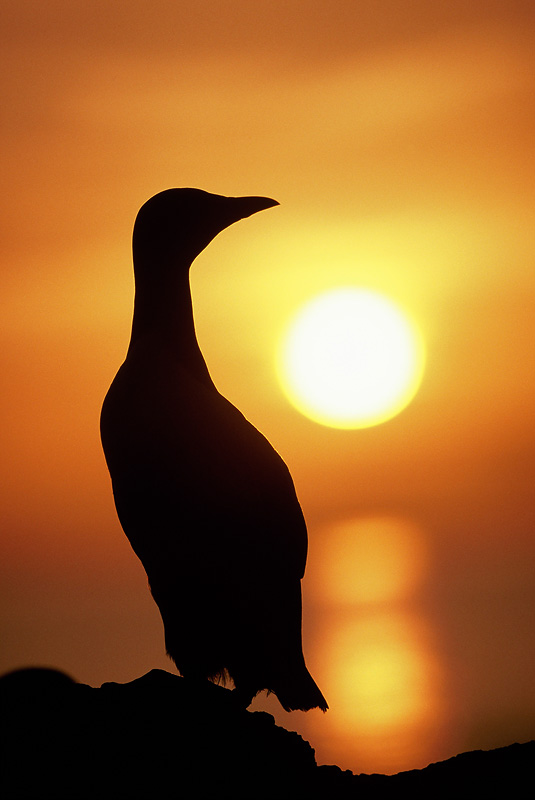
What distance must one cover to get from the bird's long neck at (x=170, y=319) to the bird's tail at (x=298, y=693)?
1.83 meters

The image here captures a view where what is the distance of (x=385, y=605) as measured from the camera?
353 feet

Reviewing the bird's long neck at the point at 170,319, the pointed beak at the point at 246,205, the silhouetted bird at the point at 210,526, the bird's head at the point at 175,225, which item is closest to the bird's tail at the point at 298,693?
the silhouetted bird at the point at 210,526

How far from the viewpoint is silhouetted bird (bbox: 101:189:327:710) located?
6.56 m

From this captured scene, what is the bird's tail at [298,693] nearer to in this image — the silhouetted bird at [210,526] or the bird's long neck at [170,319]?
the silhouetted bird at [210,526]

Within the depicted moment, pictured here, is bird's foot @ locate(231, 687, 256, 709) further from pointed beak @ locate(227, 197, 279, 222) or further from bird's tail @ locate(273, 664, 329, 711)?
pointed beak @ locate(227, 197, 279, 222)

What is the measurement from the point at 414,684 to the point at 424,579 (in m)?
63.8

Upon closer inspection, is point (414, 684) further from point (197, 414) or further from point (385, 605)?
point (197, 414)

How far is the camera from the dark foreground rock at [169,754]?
5.19 meters

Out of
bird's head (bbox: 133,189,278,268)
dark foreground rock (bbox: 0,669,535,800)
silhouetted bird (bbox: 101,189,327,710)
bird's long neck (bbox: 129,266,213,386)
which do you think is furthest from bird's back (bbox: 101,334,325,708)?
bird's head (bbox: 133,189,278,268)

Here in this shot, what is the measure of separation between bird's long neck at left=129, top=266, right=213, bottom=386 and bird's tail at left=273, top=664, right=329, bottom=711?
5.99ft

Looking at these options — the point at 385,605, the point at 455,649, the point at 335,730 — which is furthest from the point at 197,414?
the point at 385,605

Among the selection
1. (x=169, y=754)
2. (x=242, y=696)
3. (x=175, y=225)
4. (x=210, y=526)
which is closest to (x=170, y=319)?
(x=175, y=225)

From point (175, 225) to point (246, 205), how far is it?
515 mm

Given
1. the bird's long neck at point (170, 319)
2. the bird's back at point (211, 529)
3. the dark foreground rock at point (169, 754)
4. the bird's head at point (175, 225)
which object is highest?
the bird's head at point (175, 225)
